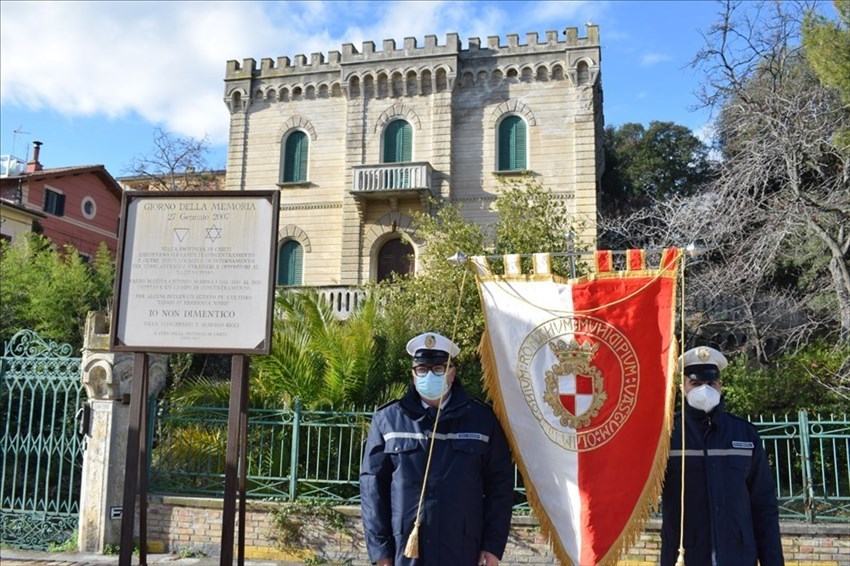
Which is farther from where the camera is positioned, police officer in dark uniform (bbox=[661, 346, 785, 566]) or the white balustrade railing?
the white balustrade railing

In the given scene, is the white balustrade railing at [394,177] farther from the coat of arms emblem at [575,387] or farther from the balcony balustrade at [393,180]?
the coat of arms emblem at [575,387]

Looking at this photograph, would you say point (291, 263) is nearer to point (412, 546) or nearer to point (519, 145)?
point (519, 145)

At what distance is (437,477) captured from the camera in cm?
385

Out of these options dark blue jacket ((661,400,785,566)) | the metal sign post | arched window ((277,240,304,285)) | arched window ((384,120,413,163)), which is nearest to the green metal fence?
the metal sign post

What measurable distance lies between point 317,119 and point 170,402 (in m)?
17.2

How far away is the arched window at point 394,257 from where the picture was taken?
74.9 ft

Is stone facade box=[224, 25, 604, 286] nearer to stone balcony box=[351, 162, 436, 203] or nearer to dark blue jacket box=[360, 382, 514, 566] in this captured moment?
stone balcony box=[351, 162, 436, 203]

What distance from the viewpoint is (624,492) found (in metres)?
4.14

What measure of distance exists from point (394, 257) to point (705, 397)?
1924 cm

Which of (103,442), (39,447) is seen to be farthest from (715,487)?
(39,447)

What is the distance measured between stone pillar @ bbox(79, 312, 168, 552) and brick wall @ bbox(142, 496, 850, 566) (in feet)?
1.71

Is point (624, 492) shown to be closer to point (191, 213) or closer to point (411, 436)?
point (411, 436)

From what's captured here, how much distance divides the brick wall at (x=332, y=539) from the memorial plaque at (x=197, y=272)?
3326 mm

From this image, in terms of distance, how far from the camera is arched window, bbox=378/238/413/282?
2284 cm
